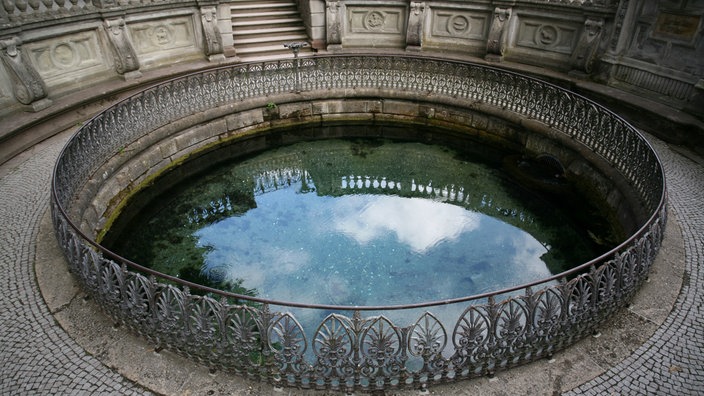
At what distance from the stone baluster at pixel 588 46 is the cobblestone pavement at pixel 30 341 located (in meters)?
10.6

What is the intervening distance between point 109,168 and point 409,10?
832 centimetres

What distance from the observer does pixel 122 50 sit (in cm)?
1038

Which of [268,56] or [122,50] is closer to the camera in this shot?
[122,50]

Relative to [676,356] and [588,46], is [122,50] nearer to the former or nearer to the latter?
[588,46]

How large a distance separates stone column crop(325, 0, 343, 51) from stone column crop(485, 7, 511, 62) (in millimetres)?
3812

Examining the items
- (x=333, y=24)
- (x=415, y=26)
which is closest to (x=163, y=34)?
(x=333, y=24)

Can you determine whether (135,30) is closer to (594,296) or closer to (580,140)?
(580,140)

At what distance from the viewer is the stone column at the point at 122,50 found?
10219mm

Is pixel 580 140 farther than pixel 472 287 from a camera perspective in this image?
Yes

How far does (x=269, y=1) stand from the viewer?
13812 mm

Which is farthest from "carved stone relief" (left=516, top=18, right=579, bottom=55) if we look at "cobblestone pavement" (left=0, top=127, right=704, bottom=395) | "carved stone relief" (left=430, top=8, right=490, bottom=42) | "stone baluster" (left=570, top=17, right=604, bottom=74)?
"cobblestone pavement" (left=0, top=127, right=704, bottom=395)

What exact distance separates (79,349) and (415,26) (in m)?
10.7

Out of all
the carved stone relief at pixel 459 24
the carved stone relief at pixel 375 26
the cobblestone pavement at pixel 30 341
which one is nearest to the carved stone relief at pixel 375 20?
the carved stone relief at pixel 375 26

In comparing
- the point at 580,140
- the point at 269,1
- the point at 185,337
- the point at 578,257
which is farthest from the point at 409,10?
the point at 185,337
